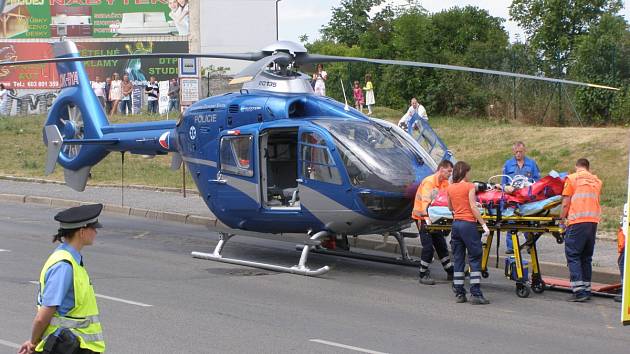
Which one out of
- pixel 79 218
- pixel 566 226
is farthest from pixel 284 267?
pixel 79 218

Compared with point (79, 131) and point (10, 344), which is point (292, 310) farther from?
point (79, 131)

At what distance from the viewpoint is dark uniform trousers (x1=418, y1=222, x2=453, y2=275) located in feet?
45.2

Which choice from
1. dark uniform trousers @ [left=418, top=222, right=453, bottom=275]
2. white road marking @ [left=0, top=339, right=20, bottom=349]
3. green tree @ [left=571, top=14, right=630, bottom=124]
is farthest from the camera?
green tree @ [left=571, top=14, right=630, bottom=124]

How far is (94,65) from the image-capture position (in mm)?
59719

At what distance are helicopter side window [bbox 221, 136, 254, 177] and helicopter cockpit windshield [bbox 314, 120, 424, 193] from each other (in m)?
1.27

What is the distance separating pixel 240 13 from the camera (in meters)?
66.2

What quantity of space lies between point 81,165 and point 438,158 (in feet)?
25.6

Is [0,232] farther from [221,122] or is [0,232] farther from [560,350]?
[560,350]

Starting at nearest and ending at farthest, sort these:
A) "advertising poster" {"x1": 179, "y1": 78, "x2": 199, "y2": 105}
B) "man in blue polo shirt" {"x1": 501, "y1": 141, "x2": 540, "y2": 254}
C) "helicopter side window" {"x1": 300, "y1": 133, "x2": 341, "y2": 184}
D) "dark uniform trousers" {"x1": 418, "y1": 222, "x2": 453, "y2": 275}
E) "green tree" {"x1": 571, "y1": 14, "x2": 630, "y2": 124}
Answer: "dark uniform trousers" {"x1": 418, "y1": 222, "x2": 453, "y2": 275} → "helicopter side window" {"x1": 300, "y1": 133, "x2": 341, "y2": 184} → "man in blue polo shirt" {"x1": 501, "y1": 141, "x2": 540, "y2": 254} → "advertising poster" {"x1": 179, "y1": 78, "x2": 199, "y2": 105} → "green tree" {"x1": 571, "y1": 14, "x2": 630, "y2": 124}

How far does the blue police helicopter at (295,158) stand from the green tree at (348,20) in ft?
206

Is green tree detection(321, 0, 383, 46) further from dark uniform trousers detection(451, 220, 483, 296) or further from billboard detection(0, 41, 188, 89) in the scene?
dark uniform trousers detection(451, 220, 483, 296)

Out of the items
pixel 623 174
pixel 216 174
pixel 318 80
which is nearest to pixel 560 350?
pixel 216 174

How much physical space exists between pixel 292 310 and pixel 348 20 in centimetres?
6996

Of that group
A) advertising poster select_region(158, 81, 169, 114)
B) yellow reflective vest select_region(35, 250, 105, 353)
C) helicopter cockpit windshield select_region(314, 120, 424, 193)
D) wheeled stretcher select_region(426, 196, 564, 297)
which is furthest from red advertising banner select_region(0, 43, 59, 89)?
yellow reflective vest select_region(35, 250, 105, 353)
